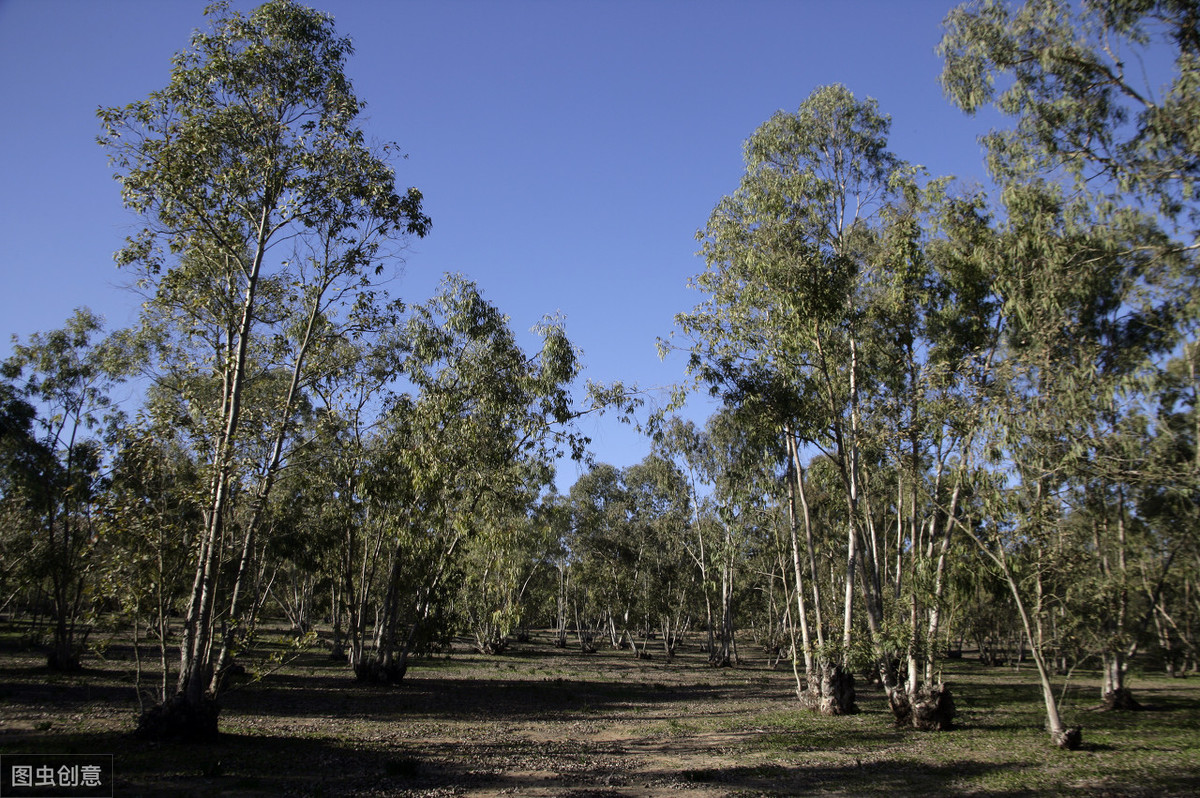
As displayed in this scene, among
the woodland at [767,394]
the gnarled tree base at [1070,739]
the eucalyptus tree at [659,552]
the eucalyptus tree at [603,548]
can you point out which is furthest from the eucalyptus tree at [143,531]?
the eucalyptus tree at [659,552]

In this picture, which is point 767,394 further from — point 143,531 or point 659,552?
point 659,552

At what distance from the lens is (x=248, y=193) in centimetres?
1220

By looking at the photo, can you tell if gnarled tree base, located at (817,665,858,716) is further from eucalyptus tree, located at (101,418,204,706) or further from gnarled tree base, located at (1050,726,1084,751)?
eucalyptus tree, located at (101,418,204,706)

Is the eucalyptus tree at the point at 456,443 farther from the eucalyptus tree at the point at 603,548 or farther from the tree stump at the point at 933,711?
the eucalyptus tree at the point at 603,548

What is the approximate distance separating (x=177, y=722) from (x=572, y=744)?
275 inches

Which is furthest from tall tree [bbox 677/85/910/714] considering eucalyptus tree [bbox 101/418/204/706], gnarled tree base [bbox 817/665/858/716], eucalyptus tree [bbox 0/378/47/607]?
eucalyptus tree [bbox 0/378/47/607]

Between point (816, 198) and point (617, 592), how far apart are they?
108ft

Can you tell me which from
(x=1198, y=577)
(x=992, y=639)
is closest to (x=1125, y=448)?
(x=1198, y=577)

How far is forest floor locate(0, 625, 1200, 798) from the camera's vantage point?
30.5 ft

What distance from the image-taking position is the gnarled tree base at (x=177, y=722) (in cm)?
1039

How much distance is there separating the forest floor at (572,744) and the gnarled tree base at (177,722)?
30 centimetres

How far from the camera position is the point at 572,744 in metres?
12.9

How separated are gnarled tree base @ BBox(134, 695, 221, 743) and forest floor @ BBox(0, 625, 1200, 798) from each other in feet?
0.98

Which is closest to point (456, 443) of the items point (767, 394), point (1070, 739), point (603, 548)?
point (767, 394)
